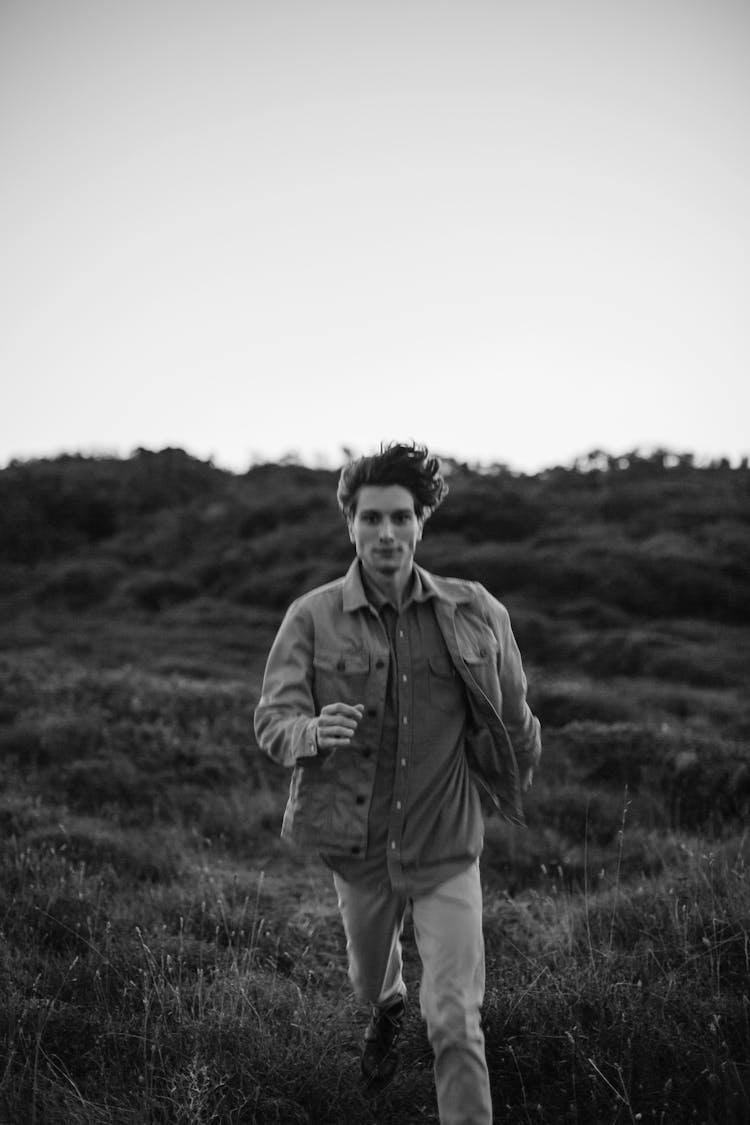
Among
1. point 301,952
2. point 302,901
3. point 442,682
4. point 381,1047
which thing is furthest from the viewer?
point 302,901

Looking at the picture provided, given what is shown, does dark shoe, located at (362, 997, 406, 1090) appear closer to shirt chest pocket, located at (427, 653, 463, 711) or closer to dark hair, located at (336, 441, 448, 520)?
shirt chest pocket, located at (427, 653, 463, 711)

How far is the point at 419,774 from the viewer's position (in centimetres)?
295

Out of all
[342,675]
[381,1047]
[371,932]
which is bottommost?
[381,1047]

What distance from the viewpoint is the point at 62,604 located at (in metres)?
25.4

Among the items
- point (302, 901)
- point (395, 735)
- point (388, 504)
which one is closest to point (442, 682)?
point (395, 735)

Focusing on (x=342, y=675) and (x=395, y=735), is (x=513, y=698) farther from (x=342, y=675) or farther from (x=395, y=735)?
(x=342, y=675)

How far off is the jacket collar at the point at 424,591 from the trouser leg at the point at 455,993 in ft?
3.10

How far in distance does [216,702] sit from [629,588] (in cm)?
1263

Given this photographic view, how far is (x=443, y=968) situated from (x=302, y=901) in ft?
9.62

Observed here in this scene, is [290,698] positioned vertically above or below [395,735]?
above

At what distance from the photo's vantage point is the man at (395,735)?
2.85 m

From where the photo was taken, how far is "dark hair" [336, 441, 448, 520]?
10.2 feet

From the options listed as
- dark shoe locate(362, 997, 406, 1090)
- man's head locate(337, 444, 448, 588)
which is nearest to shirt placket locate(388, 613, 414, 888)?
man's head locate(337, 444, 448, 588)

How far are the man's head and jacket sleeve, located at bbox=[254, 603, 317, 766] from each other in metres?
0.34
